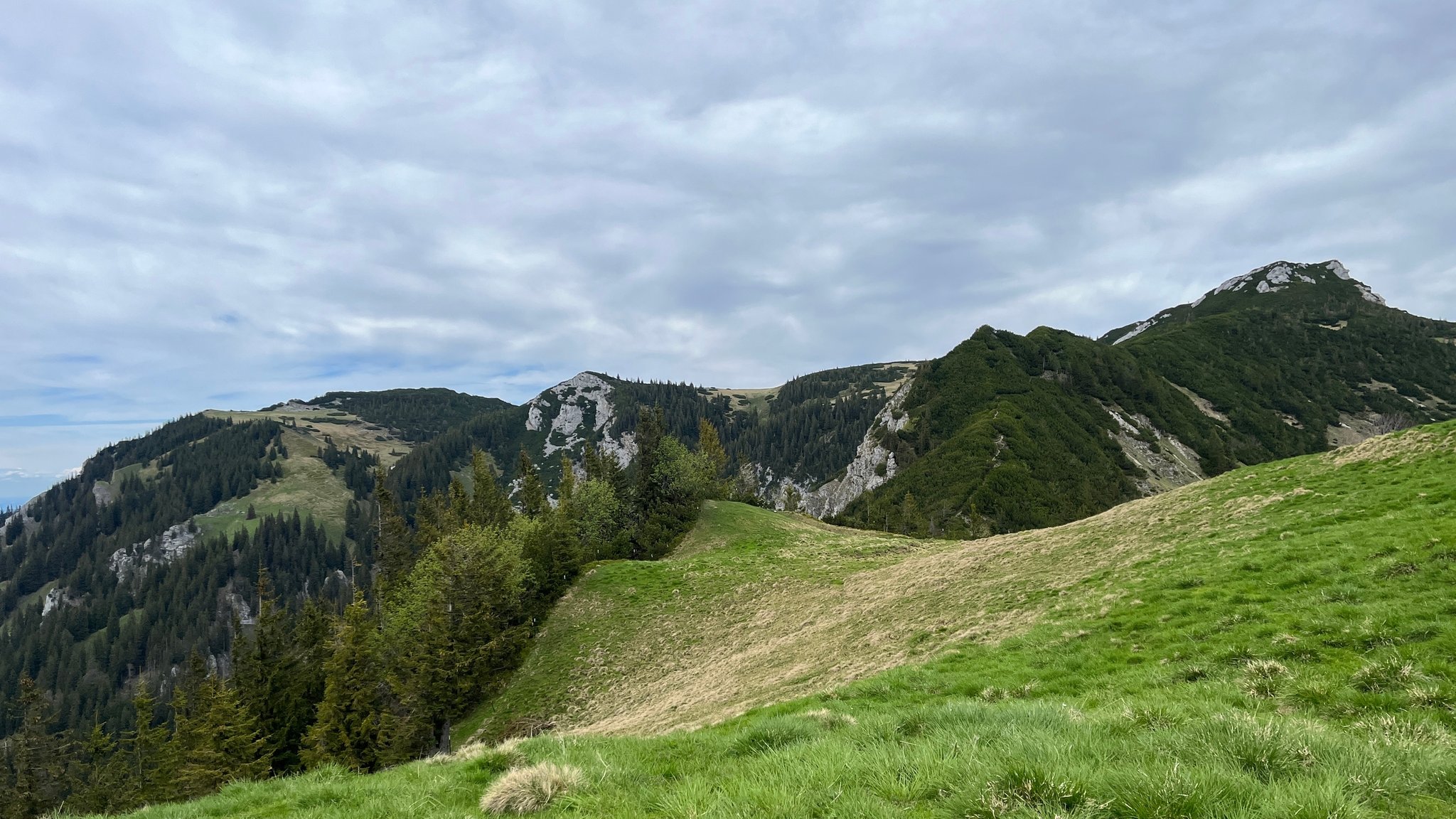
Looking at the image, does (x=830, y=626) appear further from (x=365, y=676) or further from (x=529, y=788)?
(x=365, y=676)

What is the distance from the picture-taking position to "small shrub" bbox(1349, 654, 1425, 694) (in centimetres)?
973

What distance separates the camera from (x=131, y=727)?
161375 millimetres

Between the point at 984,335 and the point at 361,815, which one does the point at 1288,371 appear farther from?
the point at 361,815

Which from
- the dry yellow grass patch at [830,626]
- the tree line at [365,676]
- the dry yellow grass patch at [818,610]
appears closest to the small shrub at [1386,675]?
the dry yellow grass patch at [818,610]

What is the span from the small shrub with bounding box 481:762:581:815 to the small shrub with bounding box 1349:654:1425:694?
13.1 meters

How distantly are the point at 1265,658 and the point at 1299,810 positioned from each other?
11.2 meters

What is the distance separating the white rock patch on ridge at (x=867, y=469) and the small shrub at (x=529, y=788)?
141747 mm

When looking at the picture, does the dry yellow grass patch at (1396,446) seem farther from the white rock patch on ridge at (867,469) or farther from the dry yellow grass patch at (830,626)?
Result: the white rock patch on ridge at (867,469)

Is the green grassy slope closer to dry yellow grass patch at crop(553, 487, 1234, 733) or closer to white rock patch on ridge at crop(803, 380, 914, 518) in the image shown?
dry yellow grass patch at crop(553, 487, 1234, 733)

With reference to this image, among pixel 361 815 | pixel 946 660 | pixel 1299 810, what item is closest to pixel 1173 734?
pixel 1299 810

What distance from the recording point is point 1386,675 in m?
10.0

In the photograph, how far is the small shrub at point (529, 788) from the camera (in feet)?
26.3

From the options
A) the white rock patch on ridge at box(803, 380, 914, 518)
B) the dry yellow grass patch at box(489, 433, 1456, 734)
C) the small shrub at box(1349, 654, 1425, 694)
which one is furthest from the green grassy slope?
the white rock patch on ridge at box(803, 380, 914, 518)

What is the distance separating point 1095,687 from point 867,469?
150 m
